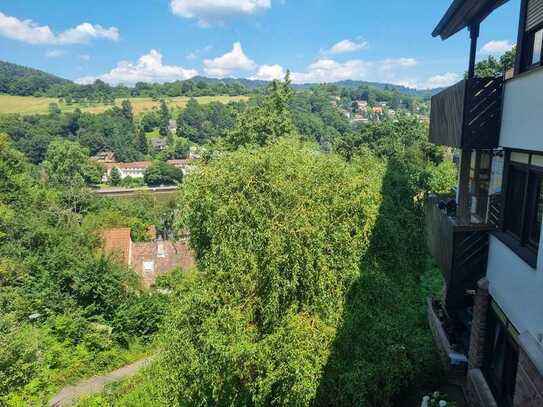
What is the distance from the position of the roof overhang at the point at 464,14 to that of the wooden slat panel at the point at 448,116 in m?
1.18

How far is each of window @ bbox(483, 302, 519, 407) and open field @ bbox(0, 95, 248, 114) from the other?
155m

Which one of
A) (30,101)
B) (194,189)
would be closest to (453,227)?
(194,189)

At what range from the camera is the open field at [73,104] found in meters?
139

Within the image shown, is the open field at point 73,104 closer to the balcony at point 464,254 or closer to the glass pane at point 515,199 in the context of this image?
the balcony at point 464,254

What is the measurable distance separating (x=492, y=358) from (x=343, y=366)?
2526 millimetres

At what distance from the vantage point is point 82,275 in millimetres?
20766

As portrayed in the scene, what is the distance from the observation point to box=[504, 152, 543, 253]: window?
4875mm

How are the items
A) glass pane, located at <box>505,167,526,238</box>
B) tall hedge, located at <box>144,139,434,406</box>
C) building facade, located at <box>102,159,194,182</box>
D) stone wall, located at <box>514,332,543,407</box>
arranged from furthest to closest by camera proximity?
building facade, located at <box>102,159,194,182</box>
tall hedge, located at <box>144,139,434,406</box>
glass pane, located at <box>505,167,526,238</box>
stone wall, located at <box>514,332,543,407</box>

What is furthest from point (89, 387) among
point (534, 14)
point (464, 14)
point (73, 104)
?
point (73, 104)

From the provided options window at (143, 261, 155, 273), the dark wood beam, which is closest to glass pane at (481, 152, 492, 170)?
the dark wood beam

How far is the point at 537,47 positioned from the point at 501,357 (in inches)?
178

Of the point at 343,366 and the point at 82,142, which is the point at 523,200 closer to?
the point at 343,366

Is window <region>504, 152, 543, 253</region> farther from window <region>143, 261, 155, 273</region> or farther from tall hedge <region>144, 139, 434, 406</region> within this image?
window <region>143, 261, 155, 273</region>

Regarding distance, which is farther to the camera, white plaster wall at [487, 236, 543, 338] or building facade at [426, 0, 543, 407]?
building facade at [426, 0, 543, 407]
